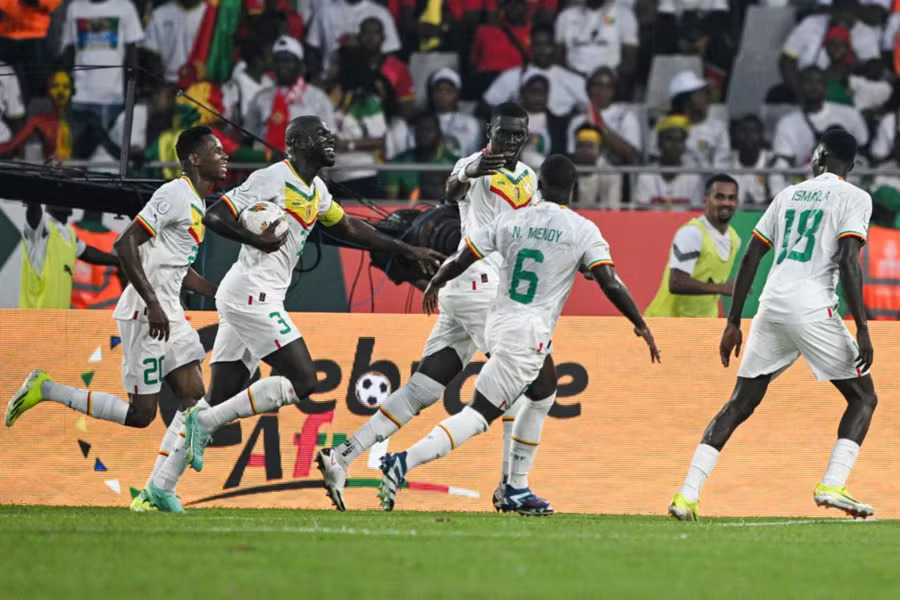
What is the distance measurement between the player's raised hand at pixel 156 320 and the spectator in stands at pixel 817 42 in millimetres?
9627

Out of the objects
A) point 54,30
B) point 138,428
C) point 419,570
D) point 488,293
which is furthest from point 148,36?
point 419,570

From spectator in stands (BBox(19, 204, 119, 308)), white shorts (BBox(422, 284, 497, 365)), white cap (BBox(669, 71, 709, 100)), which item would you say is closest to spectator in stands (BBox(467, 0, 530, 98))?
white cap (BBox(669, 71, 709, 100))

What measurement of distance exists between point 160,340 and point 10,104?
8027mm

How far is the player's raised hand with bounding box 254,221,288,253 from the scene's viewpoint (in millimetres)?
8898

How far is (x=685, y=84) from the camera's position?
642 inches

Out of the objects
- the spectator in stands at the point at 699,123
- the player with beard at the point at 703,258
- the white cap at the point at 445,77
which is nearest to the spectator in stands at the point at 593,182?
the spectator in stands at the point at 699,123

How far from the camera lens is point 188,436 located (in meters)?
9.01

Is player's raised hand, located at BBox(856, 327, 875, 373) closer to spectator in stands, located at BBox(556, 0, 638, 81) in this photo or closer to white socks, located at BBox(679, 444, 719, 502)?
white socks, located at BBox(679, 444, 719, 502)

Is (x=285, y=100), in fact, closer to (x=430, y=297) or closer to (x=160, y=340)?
(x=160, y=340)

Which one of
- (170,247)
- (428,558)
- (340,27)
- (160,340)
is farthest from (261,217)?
(340,27)

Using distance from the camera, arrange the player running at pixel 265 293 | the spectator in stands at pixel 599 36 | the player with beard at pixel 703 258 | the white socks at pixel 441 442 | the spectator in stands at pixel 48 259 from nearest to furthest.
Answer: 1. the white socks at pixel 441 442
2. the player running at pixel 265 293
3. the player with beard at pixel 703 258
4. the spectator in stands at pixel 48 259
5. the spectator in stands at pixel 599 36

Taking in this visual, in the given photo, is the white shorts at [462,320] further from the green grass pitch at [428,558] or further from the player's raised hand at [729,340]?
the player's raised hand at [729,340]

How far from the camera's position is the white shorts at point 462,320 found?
9492 millimetres

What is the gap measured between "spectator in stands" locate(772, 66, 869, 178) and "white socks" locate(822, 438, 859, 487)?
24.2 ft
